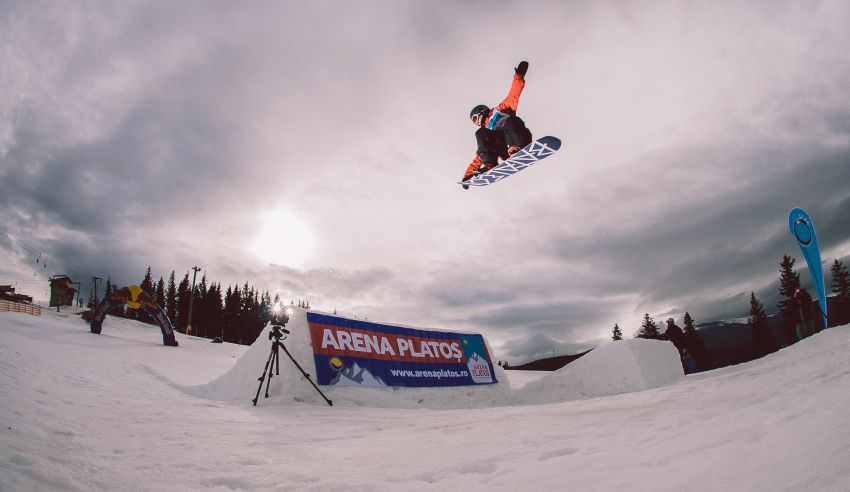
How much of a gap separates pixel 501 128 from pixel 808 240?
9.34 metres

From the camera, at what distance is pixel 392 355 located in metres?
12.5

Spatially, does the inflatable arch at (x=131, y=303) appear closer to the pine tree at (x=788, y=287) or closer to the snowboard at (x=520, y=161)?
the snowboard at (x=520, y=161)

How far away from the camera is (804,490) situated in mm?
1764

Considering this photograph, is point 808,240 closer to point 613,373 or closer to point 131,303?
point 613,373

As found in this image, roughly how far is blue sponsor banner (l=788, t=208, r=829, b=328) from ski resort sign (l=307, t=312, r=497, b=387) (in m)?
10.1

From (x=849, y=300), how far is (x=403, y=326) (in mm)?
58325

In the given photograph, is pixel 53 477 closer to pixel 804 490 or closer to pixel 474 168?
pixel 804 490

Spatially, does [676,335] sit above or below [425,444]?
above

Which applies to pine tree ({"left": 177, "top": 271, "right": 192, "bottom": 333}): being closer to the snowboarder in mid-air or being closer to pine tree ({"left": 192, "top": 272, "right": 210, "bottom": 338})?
pine tree ({"left": 192, "top": 272, "right": 210, "bottom": 338})

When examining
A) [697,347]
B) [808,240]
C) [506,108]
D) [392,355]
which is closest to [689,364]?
[808,240]

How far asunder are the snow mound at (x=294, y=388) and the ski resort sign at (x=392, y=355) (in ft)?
0.76

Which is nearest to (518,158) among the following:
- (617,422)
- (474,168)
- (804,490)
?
(474,168)

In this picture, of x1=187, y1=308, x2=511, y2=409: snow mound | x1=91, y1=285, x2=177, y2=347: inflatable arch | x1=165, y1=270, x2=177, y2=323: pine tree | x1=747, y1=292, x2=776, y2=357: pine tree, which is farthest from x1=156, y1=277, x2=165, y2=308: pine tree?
x1=747, y1=292, x2=776, y2=357: pine tree

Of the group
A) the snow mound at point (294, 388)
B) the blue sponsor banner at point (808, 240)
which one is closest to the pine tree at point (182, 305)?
the snow mound at point (294, 388)
